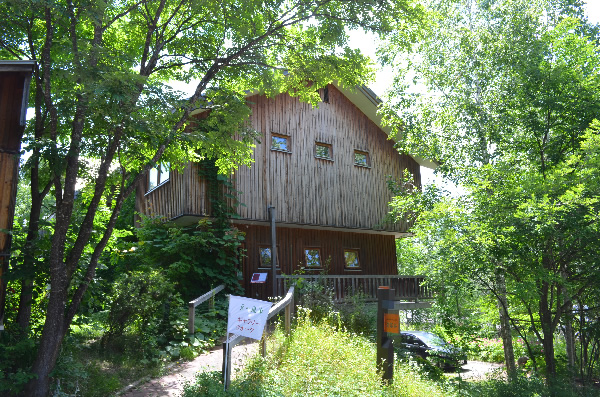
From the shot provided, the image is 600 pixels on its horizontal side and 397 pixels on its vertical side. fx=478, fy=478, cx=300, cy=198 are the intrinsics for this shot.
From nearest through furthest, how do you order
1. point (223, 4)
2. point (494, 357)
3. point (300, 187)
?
1. point (223, 4)
2. point (300, 187)
3. point (494, 357)

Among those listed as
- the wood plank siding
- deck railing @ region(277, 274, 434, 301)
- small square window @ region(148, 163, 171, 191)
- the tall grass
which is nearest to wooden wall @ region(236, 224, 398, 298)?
the wood plank siding

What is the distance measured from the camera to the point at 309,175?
57.4 ft

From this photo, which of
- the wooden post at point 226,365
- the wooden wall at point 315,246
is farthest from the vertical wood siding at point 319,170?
the wooden post at point 226,365

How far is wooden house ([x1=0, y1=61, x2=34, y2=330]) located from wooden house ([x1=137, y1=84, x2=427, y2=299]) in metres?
6.18

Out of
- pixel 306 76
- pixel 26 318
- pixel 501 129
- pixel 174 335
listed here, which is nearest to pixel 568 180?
pixel 501 129

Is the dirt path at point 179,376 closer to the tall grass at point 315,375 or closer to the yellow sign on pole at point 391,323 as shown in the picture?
the tall grass at point 315,375

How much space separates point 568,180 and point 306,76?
20.3 feet

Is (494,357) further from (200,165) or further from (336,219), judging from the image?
(200,165)

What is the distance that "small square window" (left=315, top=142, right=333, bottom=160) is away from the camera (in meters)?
18.2

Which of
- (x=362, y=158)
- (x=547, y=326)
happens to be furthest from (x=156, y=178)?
(x=547, y=326)

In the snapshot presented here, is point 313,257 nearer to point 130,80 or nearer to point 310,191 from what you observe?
point 310,191

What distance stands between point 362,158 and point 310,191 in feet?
11.3

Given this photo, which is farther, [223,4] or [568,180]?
[568,180]

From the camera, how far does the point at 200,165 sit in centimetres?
1504
